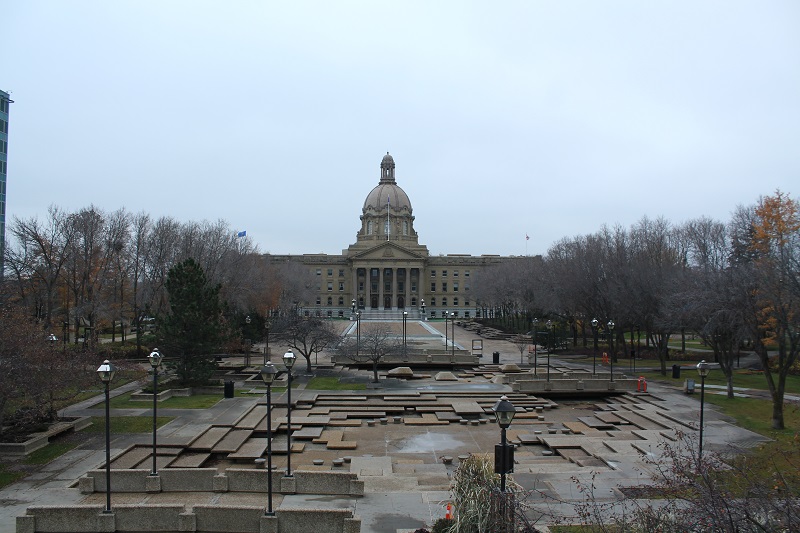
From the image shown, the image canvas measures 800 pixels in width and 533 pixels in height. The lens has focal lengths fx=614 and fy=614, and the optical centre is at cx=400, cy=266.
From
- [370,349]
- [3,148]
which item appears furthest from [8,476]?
[3,148]

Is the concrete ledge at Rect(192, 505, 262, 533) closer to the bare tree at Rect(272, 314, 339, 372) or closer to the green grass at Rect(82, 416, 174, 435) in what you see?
the green grass at Rect(82, 416, 174, 435)

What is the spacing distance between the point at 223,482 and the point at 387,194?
142 metres

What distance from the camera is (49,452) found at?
20797mm

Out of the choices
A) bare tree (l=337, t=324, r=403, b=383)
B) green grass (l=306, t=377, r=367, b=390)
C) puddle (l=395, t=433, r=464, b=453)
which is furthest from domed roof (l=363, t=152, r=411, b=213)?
puddle (l=395, t=433, r=464, b=453)

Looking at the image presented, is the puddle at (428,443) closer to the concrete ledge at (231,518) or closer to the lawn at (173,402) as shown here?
the concrete ledge at (231,518)

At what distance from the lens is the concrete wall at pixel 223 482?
51.7ft

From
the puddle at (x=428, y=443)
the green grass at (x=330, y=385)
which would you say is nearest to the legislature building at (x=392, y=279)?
the green grass at (x=330, y=385)

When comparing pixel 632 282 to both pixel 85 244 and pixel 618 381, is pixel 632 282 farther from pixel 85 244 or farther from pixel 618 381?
pixel 85 244

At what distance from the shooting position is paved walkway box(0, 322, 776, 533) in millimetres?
15070

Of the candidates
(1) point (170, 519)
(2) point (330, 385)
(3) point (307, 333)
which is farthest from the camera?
(3) point (307, 333)

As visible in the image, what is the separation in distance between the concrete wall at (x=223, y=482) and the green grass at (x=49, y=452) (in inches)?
178

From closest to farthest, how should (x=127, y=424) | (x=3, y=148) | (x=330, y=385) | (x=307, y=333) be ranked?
(x=127, y=424) < (x=330, y=385) < (x=307, y=333) < (x=3, y=148)

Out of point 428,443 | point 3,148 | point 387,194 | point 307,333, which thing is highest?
point 387,194

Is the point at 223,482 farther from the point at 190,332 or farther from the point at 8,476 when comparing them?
the point at 190,332
